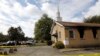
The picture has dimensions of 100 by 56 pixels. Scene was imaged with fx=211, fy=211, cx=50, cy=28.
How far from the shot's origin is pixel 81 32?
3803cm

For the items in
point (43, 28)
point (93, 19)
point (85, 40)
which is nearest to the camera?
point (85, 40)

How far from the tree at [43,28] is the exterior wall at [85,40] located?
3974 cm

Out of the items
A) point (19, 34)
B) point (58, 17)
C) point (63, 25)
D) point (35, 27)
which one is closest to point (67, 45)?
point (63, 25)

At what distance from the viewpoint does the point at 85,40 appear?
3809 cm

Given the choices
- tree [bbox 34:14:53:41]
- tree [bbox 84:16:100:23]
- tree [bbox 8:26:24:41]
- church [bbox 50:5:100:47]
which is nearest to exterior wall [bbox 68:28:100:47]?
church [bbox 50:5:100:47]

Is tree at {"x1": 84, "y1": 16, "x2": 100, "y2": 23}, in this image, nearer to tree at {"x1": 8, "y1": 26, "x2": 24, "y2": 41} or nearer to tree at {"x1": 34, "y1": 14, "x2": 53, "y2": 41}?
tree at {"x1": 34, "y1": 14, "x2": 53, "y2": 41}

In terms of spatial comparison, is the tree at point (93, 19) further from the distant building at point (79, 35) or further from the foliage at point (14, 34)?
the distant building at point (79, 35)

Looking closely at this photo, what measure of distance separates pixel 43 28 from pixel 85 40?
43.3 m

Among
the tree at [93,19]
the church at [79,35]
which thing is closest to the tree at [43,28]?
the tree at [93,19]

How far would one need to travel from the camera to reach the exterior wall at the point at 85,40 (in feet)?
121

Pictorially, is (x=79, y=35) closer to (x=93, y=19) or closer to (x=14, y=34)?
(x=93, y=19)

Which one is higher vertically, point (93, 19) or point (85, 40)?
point (93, 19)

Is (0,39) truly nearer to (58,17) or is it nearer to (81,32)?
(58,17)

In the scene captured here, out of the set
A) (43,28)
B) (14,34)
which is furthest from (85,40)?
(14,34)
